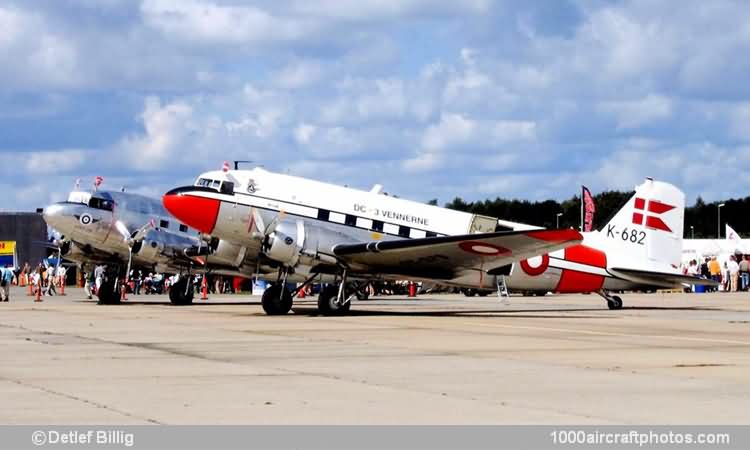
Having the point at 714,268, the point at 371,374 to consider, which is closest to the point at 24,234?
the point at 714,268

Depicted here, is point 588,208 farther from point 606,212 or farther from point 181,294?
point 606,212

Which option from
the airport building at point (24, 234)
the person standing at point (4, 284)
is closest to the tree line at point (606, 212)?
the airport building at point (24, 234)

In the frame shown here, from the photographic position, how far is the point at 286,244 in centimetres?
2534

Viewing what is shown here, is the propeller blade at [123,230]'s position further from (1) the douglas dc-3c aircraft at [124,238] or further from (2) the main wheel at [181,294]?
(2) the main wheel at [181,294]

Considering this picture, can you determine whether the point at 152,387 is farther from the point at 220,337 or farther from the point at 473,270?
the point at 473,270

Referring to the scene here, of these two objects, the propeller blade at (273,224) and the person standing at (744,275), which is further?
the person standing at (744,275)

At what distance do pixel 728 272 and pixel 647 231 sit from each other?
26900 mm

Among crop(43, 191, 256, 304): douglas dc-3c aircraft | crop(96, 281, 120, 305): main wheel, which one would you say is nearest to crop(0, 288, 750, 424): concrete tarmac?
crop(43, 191, 256, 304): douglas dc-3c aircraft

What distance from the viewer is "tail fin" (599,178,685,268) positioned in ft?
102

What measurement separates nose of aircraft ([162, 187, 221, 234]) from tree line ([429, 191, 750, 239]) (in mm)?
89571

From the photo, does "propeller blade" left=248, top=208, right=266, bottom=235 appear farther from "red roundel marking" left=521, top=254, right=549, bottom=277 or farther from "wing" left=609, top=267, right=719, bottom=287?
"wing" left=609, top=267, right=719, bottom=287

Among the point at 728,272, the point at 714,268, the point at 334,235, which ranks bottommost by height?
the point at 334,235

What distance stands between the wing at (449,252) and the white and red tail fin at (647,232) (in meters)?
5.37

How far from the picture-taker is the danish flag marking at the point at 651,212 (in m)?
31.3
